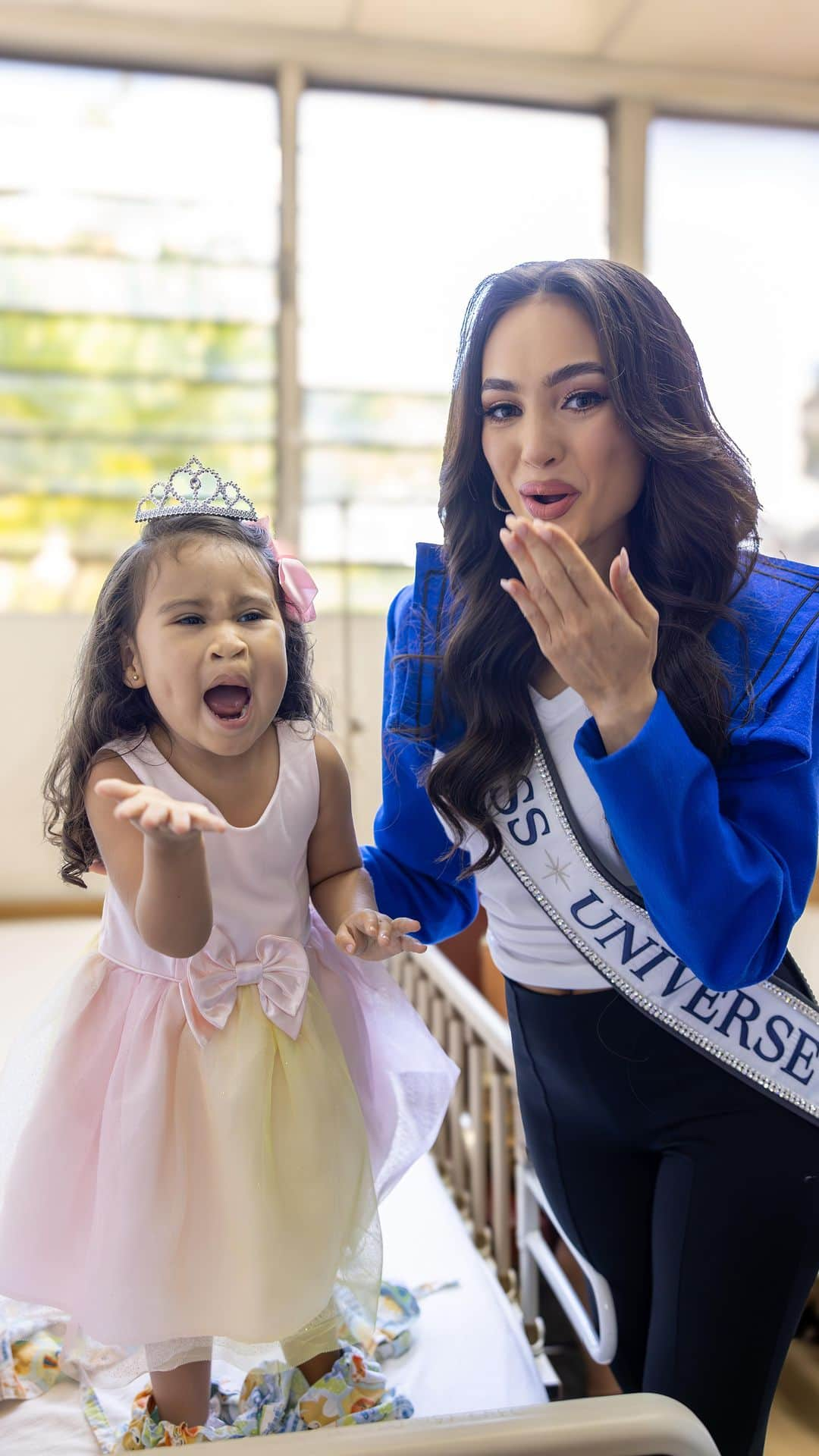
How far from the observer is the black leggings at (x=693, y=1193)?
97cm

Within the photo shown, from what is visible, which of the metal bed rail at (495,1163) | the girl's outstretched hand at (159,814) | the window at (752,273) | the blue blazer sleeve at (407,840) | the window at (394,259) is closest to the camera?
the girl's outstretched hand at (159,814)

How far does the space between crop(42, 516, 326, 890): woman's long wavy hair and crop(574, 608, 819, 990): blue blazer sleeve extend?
33cm

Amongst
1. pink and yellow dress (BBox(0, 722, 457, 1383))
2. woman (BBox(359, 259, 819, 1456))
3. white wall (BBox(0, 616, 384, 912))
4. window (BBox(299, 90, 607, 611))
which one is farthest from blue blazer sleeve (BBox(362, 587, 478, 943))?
window (BBox(299, 90, 607, 611))

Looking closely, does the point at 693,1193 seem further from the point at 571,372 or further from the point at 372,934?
the point at 571,372

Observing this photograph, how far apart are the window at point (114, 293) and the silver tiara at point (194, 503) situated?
2.50 metres

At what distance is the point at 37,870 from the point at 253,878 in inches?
100

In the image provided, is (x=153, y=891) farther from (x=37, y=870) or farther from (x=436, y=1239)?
(x=37, y=870)

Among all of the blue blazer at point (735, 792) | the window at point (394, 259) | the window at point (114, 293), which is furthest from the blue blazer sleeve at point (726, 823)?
the window at point (114, 293)

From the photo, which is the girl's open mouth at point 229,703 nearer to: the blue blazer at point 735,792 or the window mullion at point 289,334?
the blue blazer at point 735,792

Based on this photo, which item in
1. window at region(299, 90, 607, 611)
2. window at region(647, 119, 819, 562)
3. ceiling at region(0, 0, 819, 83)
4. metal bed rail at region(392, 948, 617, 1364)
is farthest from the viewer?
window at region(647, 119, 819, 562)

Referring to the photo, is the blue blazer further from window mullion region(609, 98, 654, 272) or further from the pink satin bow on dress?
window mullion region(609, 98, 654, 272)

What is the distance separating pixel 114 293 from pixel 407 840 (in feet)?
9.05

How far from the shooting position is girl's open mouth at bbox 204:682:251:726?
883 mm

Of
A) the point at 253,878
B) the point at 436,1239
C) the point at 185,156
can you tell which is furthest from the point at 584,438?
the point at 185,156
